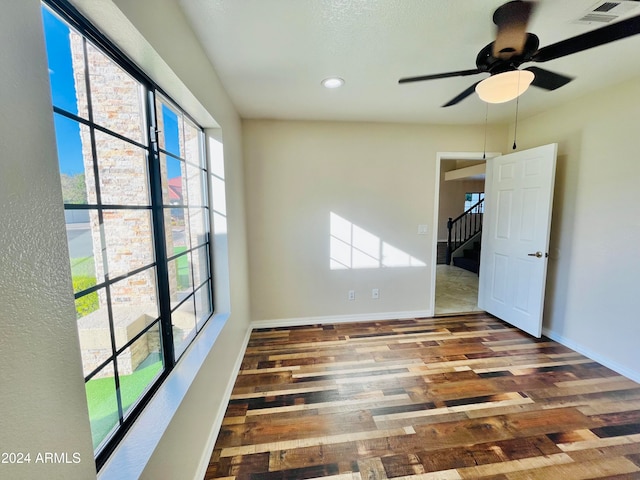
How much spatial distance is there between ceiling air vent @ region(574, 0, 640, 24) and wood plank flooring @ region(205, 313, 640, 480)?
2.42m

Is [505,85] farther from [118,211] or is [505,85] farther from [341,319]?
[341,319]

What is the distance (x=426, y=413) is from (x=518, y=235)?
226 centimetres

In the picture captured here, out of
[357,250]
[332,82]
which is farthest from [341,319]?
A: [332,82]

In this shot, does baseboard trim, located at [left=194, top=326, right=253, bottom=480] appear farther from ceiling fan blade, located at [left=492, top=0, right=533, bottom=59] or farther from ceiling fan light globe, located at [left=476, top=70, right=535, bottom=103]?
ceiling fan blade, located at [left=492, top=0, right=533, bottom=59]

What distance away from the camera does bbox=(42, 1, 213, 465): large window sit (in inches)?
33.7

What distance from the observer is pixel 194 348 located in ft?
5.29

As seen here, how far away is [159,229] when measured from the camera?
4.31 ft

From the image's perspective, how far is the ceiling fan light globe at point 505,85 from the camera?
141 centimetres

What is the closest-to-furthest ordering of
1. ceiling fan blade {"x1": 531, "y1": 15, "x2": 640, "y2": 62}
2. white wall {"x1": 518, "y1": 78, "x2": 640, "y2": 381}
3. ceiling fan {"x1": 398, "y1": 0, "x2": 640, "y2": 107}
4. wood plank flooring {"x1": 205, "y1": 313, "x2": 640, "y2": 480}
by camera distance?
ceiling fan blade {"x1": 531, "y1": 15, "x2": 640, "y2": 62}, ceiling fan {"x1": 398, "y1": 0, "x2": 640, "y2": 107}, wood plank flooring {"x1": 205, "y1": 313, "x2": 640, "y2": 480}, white wall {"x1": 518, "y1": 78, "x2": 640, "y2": 381}

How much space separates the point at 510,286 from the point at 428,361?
59.3 inches

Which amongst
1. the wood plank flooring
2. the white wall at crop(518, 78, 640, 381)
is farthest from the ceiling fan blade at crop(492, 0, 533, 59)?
the wood plank flooring

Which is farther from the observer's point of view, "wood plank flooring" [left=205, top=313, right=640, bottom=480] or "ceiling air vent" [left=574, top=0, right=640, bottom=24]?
"wood plank flooring" [left=205, top=313, right=640, bottom=480]

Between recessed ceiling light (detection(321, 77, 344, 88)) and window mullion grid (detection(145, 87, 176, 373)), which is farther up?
recessed ceiling light (detection(321, 77, 344, 88))

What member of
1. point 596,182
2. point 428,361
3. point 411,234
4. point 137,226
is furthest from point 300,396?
point 596,182
